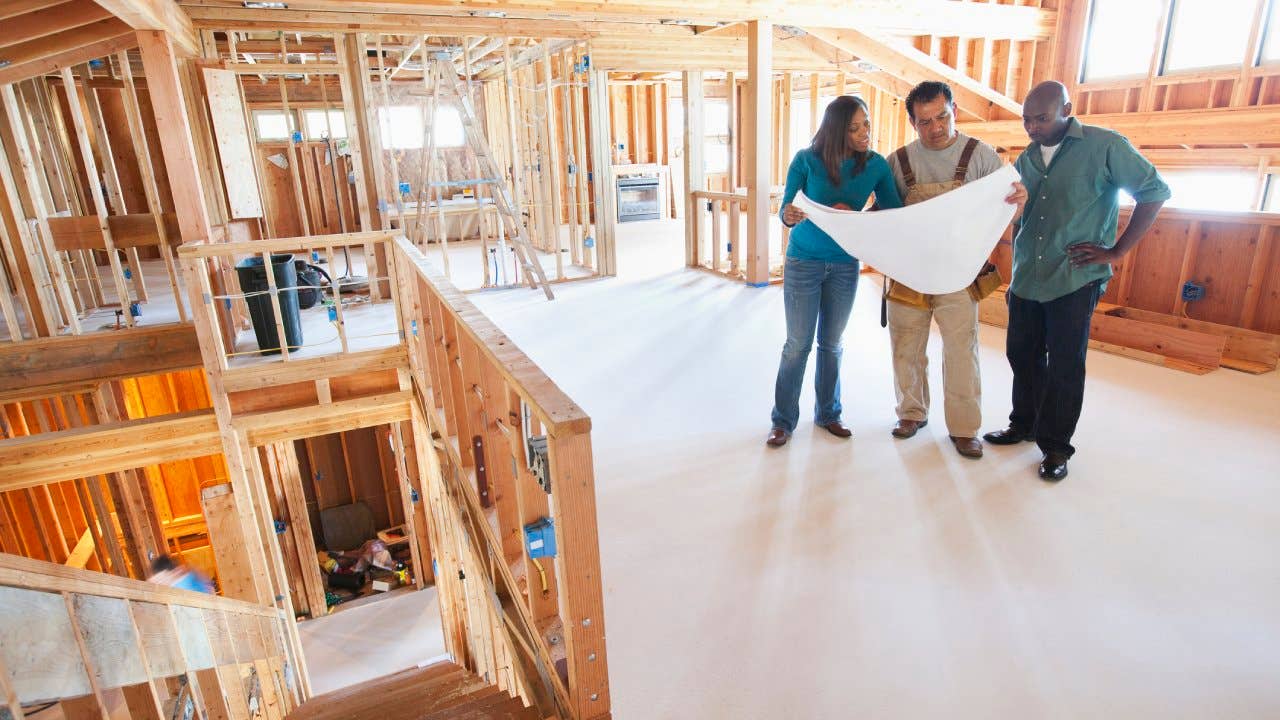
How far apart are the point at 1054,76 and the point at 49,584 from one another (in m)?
8.40

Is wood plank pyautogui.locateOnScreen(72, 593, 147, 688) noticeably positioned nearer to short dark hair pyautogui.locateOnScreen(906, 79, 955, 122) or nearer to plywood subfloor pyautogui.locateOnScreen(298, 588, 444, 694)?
short dark hair pyautogui.locateOnScreen(906, 79, 955, 122)

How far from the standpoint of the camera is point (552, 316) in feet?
19.3

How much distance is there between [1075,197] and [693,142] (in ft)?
17.7

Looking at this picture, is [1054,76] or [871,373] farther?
[1054,76]

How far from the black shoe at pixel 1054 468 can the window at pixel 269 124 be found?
10515mm

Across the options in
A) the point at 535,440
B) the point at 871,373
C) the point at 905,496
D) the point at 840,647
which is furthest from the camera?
the point at 871,373

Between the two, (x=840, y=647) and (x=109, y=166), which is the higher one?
(x=109, y=166)

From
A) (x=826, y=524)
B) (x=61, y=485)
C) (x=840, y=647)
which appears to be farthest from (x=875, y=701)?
(x=61, y=485)

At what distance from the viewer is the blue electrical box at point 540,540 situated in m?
1.74

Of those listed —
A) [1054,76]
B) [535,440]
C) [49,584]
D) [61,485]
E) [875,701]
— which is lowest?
[61,485]

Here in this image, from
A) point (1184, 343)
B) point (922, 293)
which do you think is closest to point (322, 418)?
point (922, 293)

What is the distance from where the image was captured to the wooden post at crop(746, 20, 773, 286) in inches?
243

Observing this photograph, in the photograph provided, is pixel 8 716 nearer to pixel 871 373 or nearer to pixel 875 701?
pixel 875 701

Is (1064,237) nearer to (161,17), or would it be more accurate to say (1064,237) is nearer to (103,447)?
(161,17)
